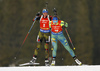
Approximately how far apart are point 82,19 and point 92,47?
0.89m

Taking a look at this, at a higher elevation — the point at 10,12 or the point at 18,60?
the point at 10,12

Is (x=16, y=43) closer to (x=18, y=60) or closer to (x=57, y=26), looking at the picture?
(x=18, y=60)

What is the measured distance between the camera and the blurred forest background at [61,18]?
16.3ft

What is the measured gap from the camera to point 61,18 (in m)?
4.91

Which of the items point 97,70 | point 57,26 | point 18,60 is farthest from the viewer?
point 18,60

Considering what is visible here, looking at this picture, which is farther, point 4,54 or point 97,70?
point 4,54

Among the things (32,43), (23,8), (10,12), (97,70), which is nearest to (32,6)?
(23,8)

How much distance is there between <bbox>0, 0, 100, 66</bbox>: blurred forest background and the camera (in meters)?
4.97

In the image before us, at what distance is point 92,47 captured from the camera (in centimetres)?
510

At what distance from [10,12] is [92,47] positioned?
8.69ft

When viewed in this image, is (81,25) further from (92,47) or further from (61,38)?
(61,38)

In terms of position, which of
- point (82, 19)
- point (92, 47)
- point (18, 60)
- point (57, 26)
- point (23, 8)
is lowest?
point (18, 60)

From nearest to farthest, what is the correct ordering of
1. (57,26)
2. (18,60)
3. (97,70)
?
(97,70) < (57,26) < (18,60)

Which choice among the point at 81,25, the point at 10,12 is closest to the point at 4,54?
the point at 10,12
